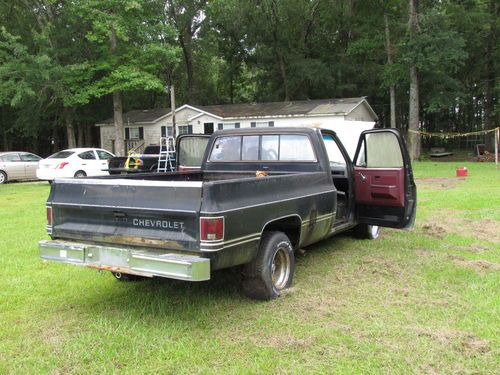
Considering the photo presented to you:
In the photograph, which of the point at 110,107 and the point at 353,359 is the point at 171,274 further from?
the point at 110,107

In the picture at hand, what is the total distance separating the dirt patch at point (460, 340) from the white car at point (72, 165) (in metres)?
15.0

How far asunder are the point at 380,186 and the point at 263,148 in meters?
1.65

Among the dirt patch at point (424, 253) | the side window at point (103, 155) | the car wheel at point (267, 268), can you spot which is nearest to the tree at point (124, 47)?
the side window at point (103, 155)

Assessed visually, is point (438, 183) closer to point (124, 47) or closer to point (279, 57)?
point (124, 47)

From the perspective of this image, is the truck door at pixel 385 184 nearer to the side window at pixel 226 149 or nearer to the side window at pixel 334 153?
the side window at pixel 334 153

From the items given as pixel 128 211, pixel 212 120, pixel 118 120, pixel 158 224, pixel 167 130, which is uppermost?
pixel 212 120

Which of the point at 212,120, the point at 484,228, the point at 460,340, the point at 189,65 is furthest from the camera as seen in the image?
the point at 189,65

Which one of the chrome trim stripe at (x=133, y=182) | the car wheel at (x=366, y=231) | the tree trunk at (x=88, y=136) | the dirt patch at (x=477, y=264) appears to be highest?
the tree trunk at (x=88, y=136)

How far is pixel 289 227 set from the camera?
5.24 m

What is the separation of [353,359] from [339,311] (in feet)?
3.00

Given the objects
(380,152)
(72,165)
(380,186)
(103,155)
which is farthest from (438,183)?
(72,165)

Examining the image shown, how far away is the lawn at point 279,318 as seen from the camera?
3555 mm

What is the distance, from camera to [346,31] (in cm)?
3962

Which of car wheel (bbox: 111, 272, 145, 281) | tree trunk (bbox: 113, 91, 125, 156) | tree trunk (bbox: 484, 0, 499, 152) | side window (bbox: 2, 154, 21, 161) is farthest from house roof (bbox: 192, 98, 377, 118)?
car wheel (bbox: 111, 272, 145, 281)
